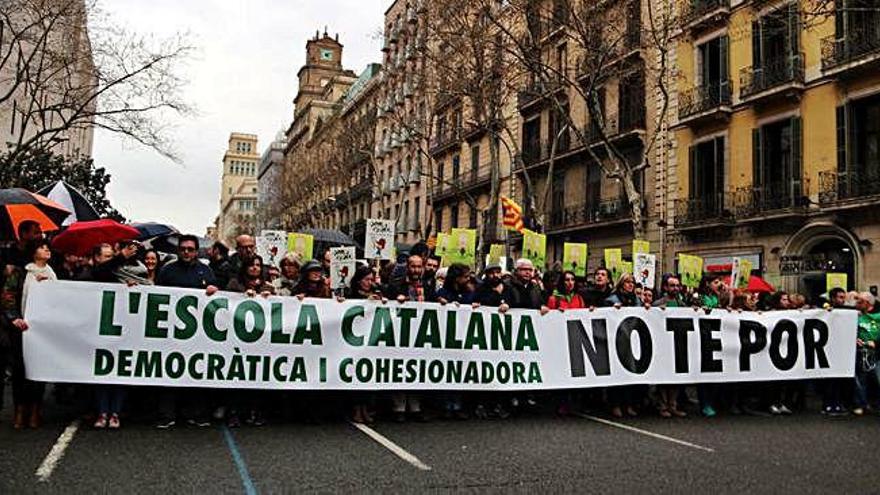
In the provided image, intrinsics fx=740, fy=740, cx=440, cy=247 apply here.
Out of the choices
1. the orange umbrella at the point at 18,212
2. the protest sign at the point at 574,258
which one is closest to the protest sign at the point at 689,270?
the protest sign at the point at 574,258

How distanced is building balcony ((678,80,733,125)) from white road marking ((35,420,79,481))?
21.4 metres

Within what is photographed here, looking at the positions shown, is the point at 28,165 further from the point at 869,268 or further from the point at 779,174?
the point at 869,268

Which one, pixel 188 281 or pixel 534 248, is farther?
pixel 534 248

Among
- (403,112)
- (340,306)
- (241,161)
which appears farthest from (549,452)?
(241,161)

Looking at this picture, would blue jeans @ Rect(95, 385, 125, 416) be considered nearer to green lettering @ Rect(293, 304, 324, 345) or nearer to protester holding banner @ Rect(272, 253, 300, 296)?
green lettering @ Rect(293, 304, 324, 345)

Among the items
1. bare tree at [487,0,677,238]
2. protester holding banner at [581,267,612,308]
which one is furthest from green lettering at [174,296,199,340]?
bare tree at [487,0,677,238]

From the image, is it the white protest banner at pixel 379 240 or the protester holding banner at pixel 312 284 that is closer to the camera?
the protester holding banner at pixel 312 284

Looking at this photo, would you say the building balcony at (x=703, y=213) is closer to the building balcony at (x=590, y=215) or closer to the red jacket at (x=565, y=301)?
the building balcony at (x=590, y=215)

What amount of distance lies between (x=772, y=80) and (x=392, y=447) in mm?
19612

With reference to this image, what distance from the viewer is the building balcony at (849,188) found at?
61.9 feet

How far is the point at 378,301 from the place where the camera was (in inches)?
310

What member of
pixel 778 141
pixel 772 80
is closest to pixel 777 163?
pixel 778 141

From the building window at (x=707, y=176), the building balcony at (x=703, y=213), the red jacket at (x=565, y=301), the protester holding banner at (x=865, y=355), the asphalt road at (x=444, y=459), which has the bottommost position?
the asphalt road at (x=444, y=459)

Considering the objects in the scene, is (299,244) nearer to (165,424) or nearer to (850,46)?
(165,424)
